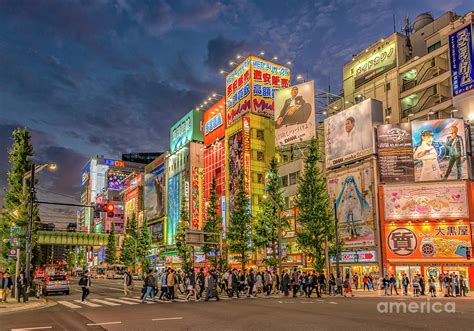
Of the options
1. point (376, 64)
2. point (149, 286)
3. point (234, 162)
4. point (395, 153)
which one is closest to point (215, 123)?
point (234, 162)

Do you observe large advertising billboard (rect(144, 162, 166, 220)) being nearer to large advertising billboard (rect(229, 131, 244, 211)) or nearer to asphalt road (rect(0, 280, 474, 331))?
large advertising billboard (rect(229, 131, 244, 211))

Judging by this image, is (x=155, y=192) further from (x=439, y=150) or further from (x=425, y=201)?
(x=439, y=150)

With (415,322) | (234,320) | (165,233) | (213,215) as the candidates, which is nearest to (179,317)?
(234,320)

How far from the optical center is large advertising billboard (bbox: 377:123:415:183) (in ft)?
141

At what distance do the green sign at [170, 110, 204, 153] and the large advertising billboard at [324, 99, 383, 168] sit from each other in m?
43.3

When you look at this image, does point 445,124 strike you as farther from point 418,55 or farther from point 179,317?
point 179,317

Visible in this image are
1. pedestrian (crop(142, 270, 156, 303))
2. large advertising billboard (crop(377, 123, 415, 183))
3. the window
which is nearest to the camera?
→ pedestrian (crop(142, 270, 156, 303))

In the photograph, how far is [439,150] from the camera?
137ft

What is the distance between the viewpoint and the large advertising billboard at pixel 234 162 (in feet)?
218

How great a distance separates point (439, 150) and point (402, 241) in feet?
29.0

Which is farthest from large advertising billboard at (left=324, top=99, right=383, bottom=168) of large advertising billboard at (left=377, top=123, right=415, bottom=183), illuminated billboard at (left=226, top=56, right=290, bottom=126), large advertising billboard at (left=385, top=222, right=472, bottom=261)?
illuminated billboard at (left=226, top=56, right=290, bottom=126)

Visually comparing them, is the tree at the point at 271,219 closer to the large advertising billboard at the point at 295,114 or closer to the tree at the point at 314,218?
the tree at the point at 314,218

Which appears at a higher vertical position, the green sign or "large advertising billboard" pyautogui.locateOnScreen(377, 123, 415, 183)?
the green sign

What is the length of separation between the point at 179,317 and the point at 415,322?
815 centimetres
